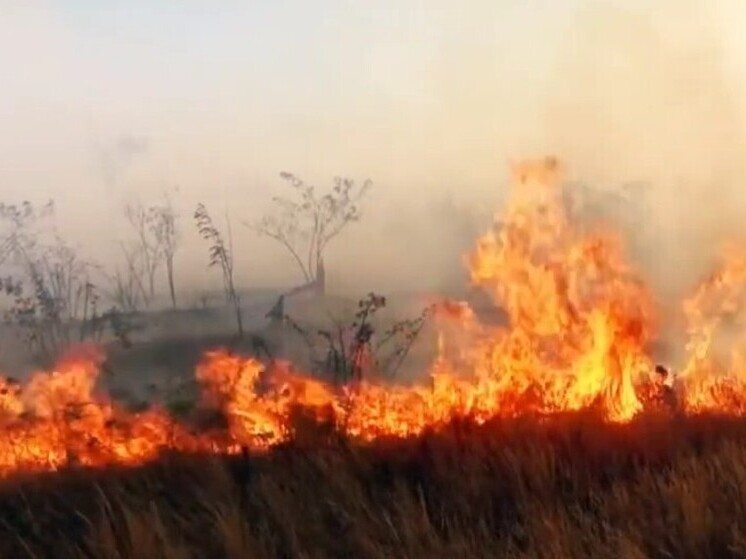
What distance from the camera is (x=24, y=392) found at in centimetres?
1778

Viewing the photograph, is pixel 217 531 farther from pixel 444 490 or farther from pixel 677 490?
pixel 677 490

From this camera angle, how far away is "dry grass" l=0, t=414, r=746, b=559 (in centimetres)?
944

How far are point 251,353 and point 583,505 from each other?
12.4 meters

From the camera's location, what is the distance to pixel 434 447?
41.1 feet

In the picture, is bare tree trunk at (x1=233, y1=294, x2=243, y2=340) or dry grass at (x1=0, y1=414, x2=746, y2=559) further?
bare tree trunk at (x1=233, y1=294, x2=243, y2=340)

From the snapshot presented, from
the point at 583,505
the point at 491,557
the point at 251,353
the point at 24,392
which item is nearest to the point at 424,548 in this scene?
the point at 491,557

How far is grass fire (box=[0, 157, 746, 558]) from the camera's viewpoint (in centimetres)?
990

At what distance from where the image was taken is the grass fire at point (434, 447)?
9898 mm

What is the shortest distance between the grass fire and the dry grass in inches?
1.0

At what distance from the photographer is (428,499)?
11086mm

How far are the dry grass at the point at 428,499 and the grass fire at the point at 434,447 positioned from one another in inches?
1.0

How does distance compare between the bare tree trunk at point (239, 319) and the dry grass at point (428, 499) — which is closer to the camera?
the dry grass at point (428, 499)

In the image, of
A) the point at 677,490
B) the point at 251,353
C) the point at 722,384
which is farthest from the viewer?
the point at 251,353

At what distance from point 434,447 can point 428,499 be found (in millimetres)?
1451
